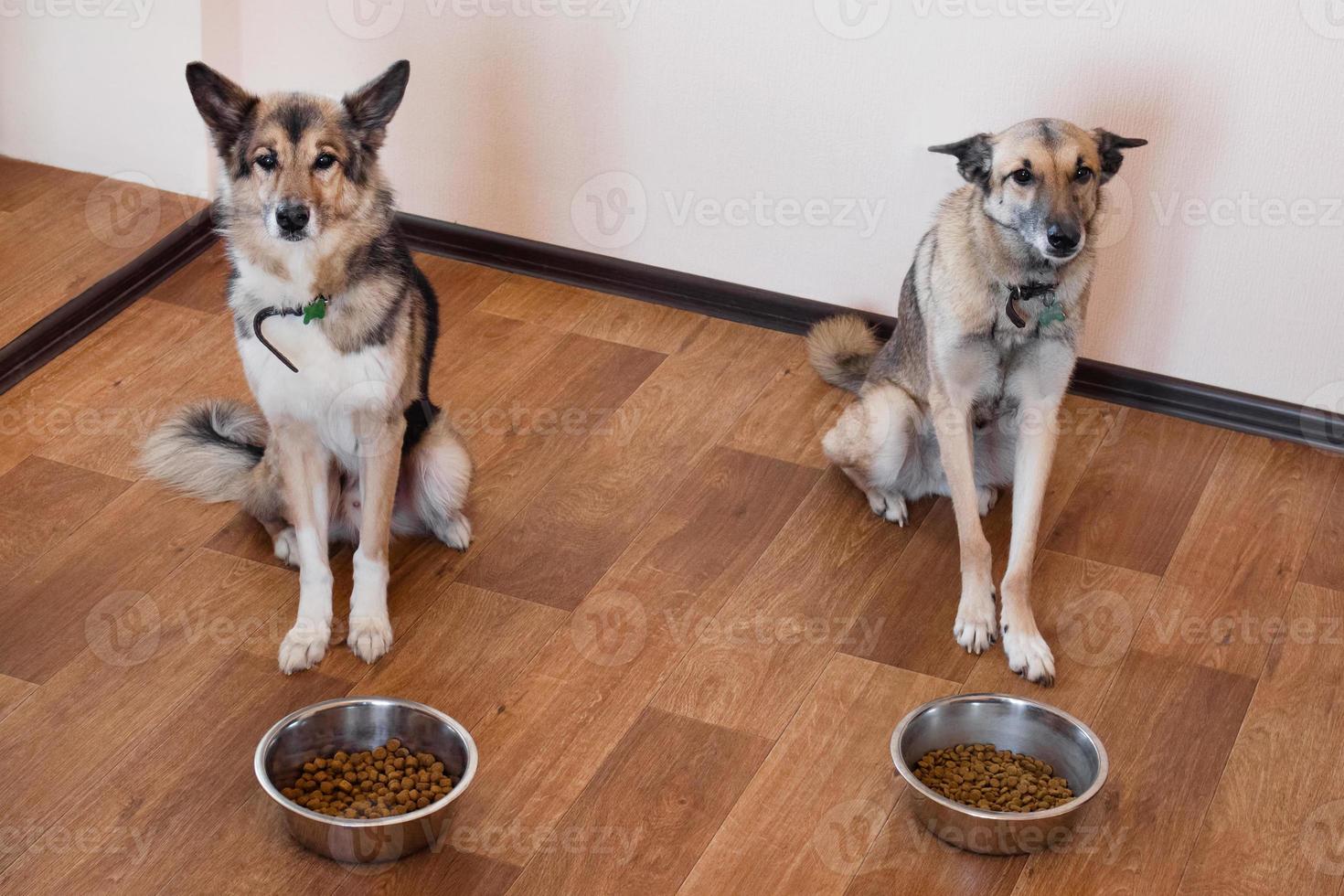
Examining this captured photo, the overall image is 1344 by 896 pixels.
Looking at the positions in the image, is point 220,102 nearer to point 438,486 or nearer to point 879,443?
point 438,486

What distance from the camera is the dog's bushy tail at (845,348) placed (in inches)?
143

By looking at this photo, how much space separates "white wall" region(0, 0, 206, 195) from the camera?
395cm

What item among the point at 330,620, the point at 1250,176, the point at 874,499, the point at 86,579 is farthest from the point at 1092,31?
the point at 86,579

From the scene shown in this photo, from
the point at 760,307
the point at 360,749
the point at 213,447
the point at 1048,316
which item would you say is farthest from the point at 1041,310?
the point at 213,447

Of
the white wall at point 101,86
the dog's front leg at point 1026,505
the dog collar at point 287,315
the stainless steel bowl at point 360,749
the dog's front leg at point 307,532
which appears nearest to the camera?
the stainless steel bowl at point 360,749

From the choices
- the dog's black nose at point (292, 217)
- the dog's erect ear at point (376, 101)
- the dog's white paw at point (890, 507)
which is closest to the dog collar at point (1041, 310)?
the dog's white paw at point (890, 507)

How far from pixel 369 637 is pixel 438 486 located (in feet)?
1.20

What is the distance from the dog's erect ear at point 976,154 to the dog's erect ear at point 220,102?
A: 4.38ft

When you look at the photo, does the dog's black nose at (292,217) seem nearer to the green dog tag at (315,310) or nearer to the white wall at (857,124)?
the green dog tag at (315,310)

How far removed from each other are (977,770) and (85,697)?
163 centimetres

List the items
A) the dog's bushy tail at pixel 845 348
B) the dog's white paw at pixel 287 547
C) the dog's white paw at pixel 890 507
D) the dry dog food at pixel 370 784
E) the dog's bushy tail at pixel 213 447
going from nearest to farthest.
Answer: the dry dog food at pixel 370 784, the dog's white paw at pixel 287 547, the dog's bushy tail at pixel 213 447, the dog's white paw at pixel 890 507, the dog's bushy tail at pixel 845 348

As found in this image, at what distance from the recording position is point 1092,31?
343 cm

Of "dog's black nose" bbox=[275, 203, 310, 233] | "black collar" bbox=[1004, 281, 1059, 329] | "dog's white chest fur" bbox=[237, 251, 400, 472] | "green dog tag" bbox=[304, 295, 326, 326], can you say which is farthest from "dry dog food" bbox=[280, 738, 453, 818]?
"black collar" bbox=[1004, 281, 1059, 329]

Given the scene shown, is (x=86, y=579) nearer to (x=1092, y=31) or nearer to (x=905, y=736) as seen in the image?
(x=905, y=736)
